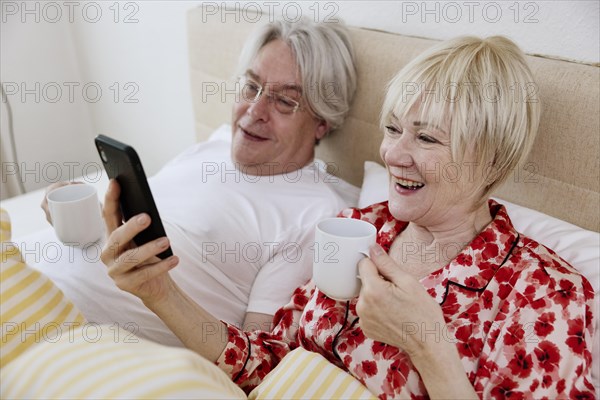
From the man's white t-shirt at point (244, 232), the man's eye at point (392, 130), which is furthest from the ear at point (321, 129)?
the man's eye at point (392, 130)

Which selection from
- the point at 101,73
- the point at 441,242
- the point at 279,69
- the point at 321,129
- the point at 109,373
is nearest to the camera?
the point at 109,373

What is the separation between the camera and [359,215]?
4.26 feet

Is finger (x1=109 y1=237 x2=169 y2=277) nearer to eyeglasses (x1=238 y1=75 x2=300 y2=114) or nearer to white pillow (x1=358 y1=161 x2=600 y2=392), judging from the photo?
eyeglasses (x1=238 y1=75 x2=300 y2=114)

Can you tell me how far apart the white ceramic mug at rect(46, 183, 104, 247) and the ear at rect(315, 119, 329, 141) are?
25.1 inches

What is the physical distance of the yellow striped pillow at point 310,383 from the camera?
97cm

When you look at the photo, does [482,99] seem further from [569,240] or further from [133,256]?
[133,256]

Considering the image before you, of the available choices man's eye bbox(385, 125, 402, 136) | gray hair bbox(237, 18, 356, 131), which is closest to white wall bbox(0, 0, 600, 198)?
gray hair bbox(237, 18, 356, 131)

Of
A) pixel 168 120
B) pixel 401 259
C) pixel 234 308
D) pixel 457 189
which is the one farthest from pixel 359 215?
pixel 168 120

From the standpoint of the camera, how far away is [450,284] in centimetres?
106

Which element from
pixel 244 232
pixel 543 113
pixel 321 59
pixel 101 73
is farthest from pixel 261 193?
pixel 101 73

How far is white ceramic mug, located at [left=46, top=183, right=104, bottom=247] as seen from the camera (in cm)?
127

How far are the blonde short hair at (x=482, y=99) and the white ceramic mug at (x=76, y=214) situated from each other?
2.38 ft

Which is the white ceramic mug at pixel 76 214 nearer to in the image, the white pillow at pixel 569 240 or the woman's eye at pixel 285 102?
the woman's eye at pixel 285 102

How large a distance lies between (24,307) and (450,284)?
785 millimetres
